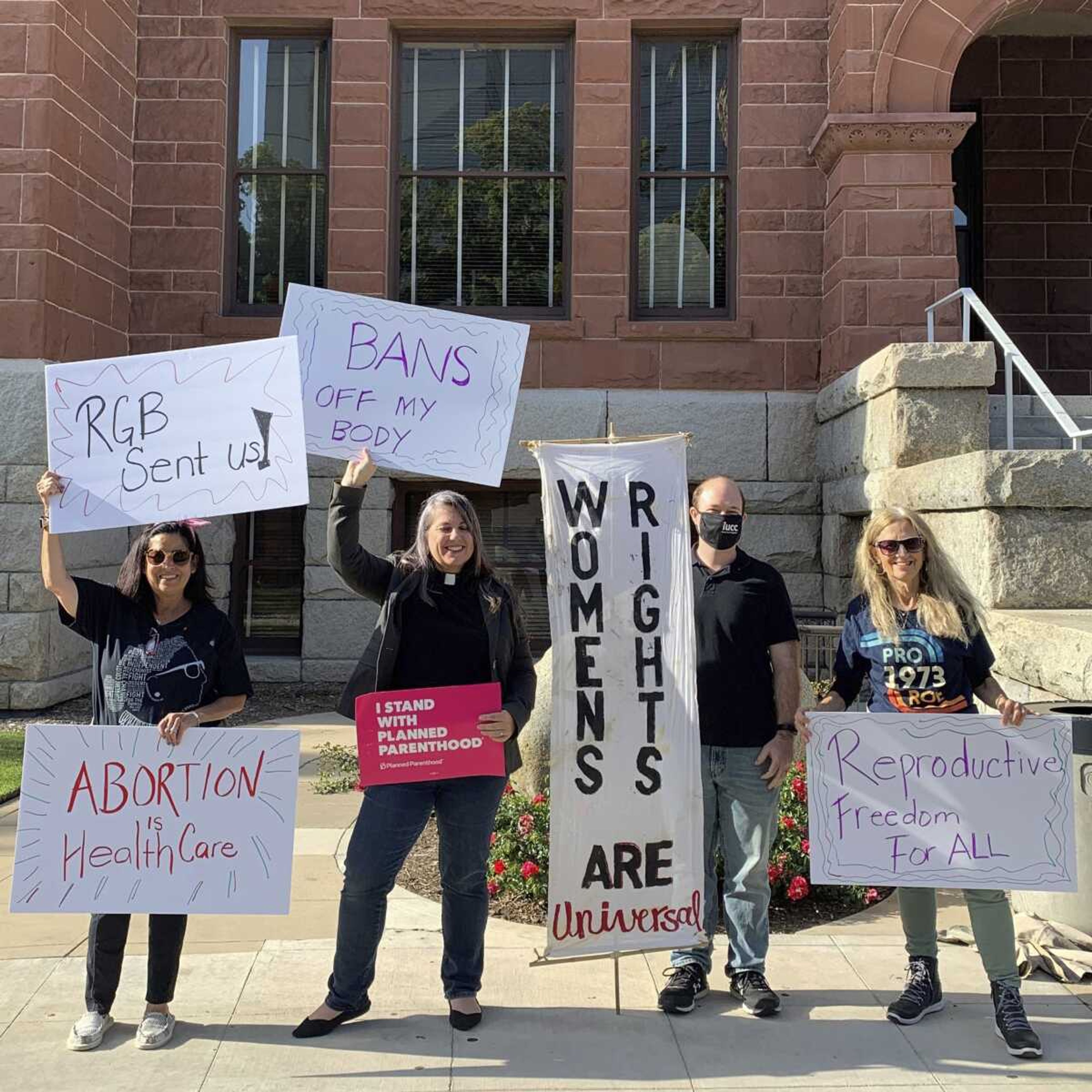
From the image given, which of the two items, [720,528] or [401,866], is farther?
[720,528]

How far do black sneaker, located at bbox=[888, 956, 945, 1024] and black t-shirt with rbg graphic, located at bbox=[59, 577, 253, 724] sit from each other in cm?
240

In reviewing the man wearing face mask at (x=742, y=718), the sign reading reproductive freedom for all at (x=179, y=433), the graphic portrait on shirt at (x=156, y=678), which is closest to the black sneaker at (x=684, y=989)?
the man wearing face mask at (x=742, y=718)

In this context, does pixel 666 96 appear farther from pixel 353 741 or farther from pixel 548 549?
pixel 548 549

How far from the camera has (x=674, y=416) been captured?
33.9ft

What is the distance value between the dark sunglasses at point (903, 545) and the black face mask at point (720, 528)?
19.3 inches

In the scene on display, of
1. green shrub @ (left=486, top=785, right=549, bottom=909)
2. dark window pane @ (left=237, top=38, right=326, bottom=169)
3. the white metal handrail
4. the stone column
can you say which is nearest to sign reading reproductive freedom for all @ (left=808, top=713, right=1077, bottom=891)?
green shrub @ (left=486, top=785, right=549, bottom=909)

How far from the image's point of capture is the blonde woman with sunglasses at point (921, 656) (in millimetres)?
3818

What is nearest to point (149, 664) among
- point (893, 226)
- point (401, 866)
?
point (401, 866)

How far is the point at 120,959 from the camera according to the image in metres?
3.67

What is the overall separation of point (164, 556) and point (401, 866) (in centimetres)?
127

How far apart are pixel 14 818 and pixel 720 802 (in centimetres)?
424

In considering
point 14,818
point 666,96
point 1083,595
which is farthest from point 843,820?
point 666,96

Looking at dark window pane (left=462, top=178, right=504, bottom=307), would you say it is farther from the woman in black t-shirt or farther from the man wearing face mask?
the woman in black t-shirt

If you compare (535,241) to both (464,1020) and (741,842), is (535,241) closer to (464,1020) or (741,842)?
(741,842)
